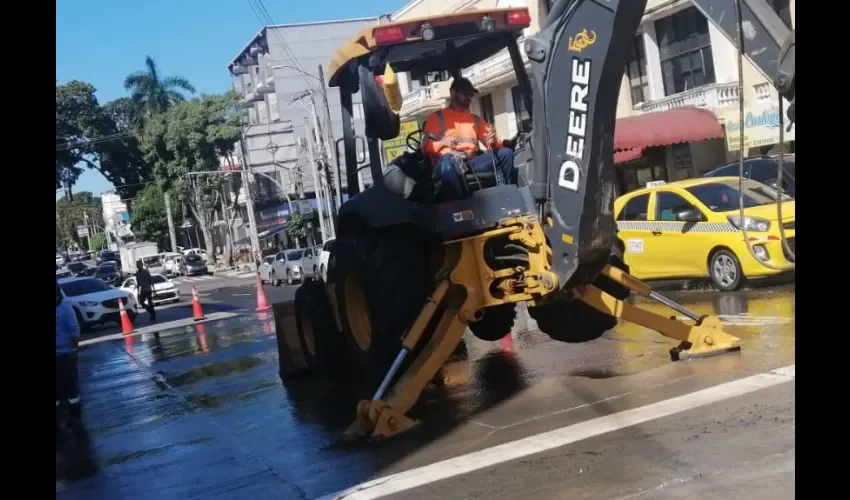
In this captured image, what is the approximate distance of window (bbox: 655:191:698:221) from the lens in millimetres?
13219

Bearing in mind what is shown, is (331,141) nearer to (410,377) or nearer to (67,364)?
(67,364)

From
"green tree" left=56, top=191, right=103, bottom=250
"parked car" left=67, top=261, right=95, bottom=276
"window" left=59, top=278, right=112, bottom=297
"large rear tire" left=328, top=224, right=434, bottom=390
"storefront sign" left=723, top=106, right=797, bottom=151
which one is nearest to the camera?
"large rear tire" left=328, top=224, right=434, bottom=390

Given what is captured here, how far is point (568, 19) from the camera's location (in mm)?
6305

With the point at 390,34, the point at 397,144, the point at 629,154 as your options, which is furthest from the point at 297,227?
the point at 390,34

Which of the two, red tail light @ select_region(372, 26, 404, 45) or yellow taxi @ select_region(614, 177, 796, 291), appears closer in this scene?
red tail light @ select_region(372, 26, 404, 45)

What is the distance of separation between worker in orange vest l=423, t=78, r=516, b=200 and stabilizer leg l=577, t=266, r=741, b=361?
1319 millimetres

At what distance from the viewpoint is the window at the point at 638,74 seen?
27.8 meters

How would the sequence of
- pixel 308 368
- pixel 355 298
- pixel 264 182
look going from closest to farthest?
1. pixel 355 298
2. pixel 308 368
3. pixel 264 182

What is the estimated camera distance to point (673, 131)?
955 inches

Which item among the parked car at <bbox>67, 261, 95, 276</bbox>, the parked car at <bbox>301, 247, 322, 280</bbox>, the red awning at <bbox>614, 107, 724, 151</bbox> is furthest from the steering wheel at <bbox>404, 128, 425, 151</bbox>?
the parked car at <bbox>67, 261, 95, 276</bbox>

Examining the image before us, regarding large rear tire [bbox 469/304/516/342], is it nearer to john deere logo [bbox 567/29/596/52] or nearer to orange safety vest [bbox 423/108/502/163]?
orange safety vest [bbox 423/108/502/163]
